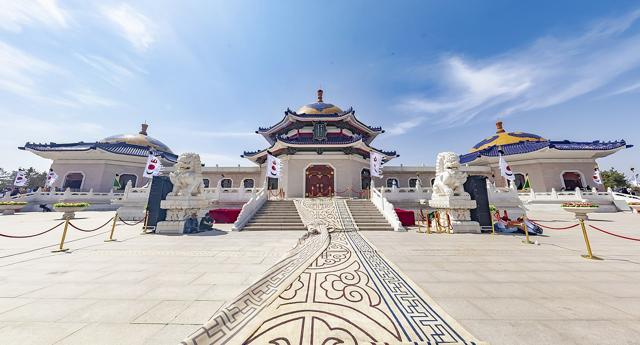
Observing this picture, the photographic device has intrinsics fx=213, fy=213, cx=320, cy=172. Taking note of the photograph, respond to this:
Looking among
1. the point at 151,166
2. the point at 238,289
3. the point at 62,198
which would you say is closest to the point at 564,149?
the point at 238,289

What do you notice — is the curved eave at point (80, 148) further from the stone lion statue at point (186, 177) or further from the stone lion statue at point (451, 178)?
the stone lion statue at point (451, 178)

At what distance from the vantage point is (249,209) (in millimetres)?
10094

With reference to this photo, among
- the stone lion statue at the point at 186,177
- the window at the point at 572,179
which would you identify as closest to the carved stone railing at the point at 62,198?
the stone lion statue at the point at 186,177

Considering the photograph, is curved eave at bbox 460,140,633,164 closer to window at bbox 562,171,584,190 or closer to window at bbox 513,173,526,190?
window at bbox 562,171,584,190

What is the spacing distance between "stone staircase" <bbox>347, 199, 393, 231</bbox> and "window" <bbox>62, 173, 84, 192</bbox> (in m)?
26.0

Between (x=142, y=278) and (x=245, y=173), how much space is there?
19.2 metres

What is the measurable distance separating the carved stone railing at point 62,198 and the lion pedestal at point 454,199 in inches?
966

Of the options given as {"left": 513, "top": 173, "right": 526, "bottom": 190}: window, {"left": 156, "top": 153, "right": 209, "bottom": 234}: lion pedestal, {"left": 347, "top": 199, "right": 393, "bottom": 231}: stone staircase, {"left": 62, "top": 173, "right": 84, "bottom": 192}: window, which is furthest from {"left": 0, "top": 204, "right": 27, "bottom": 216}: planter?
{"left": 513, "top": 173, "right": 526, "bottom": 190}: window

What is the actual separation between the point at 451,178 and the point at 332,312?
305 inches

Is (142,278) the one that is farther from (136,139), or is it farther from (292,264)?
(136,139)

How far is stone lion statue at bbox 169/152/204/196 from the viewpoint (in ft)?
26.2

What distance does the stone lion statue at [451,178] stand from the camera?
813 cm

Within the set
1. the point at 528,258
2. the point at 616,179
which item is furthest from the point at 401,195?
the point at 616,179

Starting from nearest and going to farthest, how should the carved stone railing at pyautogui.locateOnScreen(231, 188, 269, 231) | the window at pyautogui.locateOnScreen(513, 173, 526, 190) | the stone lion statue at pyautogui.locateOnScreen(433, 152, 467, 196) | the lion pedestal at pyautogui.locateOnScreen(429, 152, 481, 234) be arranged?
the lion pedestal at pyautogui.locateOnScreen(429, 152, 481, 234) < the stone lion statue at pyautogui.locateOnScreen(433, 152, 467, 196) < the carved stone railing at pyautogui.locateOnScreen(231, 188, 269, 231) < the window at pyautogui.locateOnScreen(513, 173, 526, 190)
